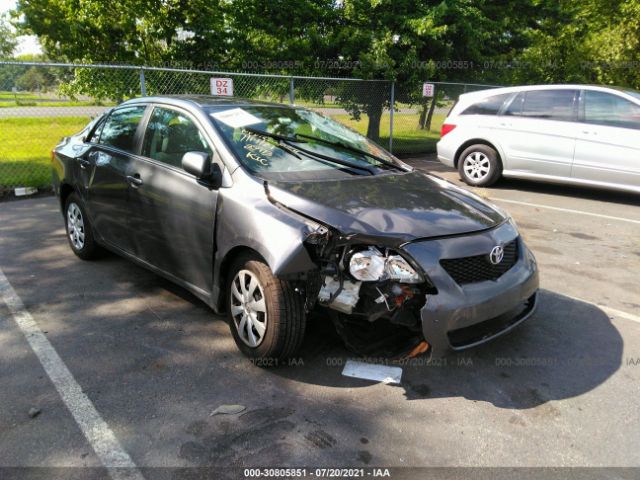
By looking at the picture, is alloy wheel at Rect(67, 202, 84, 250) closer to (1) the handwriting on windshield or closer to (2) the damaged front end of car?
(1) the handwriting on windshield

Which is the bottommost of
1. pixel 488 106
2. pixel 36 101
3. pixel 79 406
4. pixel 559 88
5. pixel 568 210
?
pixel 79 406

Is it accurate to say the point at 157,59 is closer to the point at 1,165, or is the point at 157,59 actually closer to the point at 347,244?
the point at 1,165

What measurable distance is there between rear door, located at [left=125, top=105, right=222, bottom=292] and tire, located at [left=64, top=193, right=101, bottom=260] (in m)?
1.01

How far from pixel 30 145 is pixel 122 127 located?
7837 mm

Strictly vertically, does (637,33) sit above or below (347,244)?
above

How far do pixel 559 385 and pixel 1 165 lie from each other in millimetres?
9234

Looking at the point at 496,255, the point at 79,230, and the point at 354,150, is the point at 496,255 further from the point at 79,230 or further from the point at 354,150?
the point at 79,230

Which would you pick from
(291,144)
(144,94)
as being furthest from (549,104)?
(144,94)

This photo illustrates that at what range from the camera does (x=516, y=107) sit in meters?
8.49

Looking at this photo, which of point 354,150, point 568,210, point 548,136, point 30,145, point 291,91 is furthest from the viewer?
point 30,145

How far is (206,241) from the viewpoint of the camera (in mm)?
3424

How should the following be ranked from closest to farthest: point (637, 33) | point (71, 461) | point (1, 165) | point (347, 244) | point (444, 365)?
1. point (71, 461)
2. point (347, 244)
3. point (444, 365)
4. point (1, 165)
5. point (637, 33)

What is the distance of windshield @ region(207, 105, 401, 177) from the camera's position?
359 centimetres

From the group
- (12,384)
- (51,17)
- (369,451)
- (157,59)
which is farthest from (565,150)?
(51,17)
